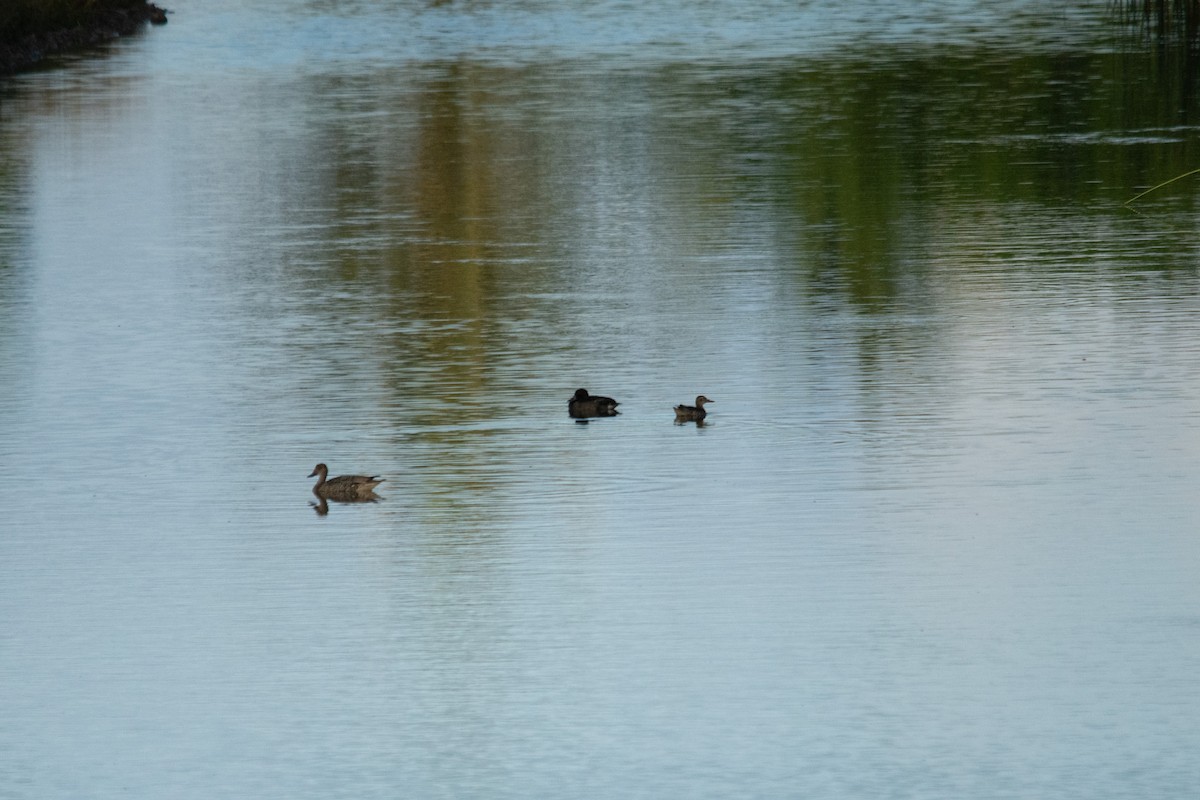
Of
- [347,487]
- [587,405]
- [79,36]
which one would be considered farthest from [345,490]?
[79,36]

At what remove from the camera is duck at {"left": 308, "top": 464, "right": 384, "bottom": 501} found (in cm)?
1313

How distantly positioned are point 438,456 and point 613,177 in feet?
40.9

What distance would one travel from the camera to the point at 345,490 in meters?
13.2

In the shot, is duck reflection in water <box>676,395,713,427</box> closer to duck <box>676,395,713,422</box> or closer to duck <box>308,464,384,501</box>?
duck <box>676,395,713,422</box>

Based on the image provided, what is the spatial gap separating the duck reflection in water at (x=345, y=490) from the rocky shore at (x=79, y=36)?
3034 centimetres

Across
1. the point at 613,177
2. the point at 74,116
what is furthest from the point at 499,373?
the point at 74,116

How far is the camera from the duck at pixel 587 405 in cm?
1475

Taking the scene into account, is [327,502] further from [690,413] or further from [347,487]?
[690,413]

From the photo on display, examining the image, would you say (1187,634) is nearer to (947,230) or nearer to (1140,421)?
(1140,421)

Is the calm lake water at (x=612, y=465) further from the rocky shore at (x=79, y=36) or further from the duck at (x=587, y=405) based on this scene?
the rocky shore at (x=79, y=36)

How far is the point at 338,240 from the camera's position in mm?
23078

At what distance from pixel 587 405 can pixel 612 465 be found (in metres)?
1.00

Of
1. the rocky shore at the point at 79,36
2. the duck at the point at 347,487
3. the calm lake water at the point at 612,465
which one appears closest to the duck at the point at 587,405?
the calm lake water at the point at 612,465

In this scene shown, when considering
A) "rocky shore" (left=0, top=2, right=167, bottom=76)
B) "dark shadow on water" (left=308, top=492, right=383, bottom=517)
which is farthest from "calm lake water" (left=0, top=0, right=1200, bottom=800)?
"rocky shore" (left=0, top=2, right=167, bottom=76)
